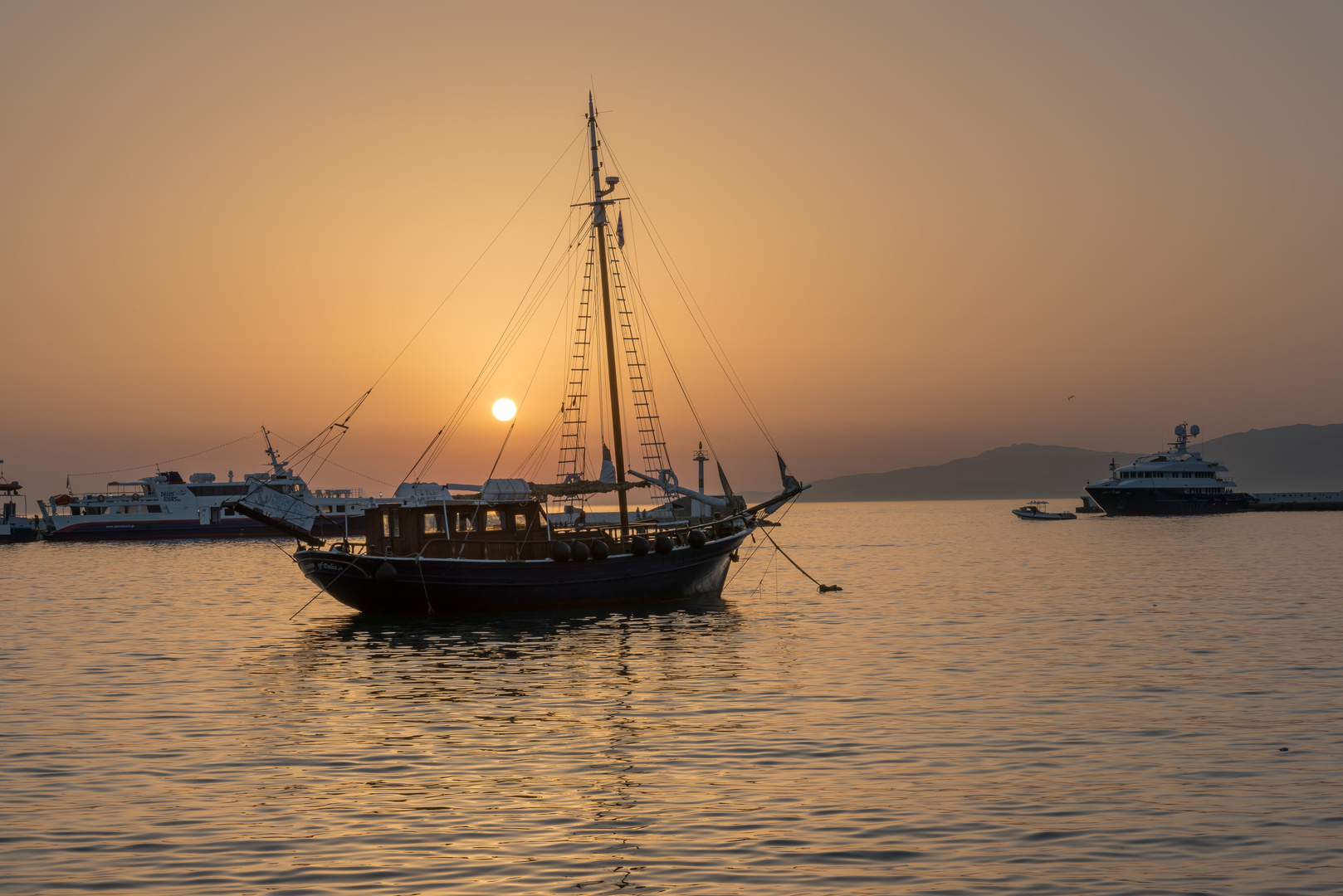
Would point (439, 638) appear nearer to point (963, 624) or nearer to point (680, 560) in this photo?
point (680, 560)

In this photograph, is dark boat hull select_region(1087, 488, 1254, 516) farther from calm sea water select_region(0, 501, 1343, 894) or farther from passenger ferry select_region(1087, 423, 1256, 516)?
calm sea water select_region(0, 501, 1343, 894)

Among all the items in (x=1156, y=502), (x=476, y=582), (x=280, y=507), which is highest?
(x=280, y=507)

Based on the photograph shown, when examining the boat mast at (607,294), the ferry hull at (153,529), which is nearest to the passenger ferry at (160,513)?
the ferry hull at (153,529)

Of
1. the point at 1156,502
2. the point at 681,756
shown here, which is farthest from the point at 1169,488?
the point at 681,756

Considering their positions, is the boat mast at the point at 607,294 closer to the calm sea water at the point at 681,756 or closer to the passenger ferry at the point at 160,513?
the calm sea water at the point at 681,756

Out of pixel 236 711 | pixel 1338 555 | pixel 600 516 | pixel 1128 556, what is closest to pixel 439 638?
pixel 236 711

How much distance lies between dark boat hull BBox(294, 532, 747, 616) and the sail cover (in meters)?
1.59

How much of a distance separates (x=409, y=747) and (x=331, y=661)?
43.4 feet

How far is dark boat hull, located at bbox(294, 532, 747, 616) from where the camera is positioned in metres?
39.6

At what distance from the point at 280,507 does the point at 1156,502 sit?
15502 centimetres

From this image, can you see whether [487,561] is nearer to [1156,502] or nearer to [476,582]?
[476,582]

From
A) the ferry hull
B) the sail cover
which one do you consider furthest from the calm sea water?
the ferry hull

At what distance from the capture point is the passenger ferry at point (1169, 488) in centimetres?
16938

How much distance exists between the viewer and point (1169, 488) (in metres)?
169
